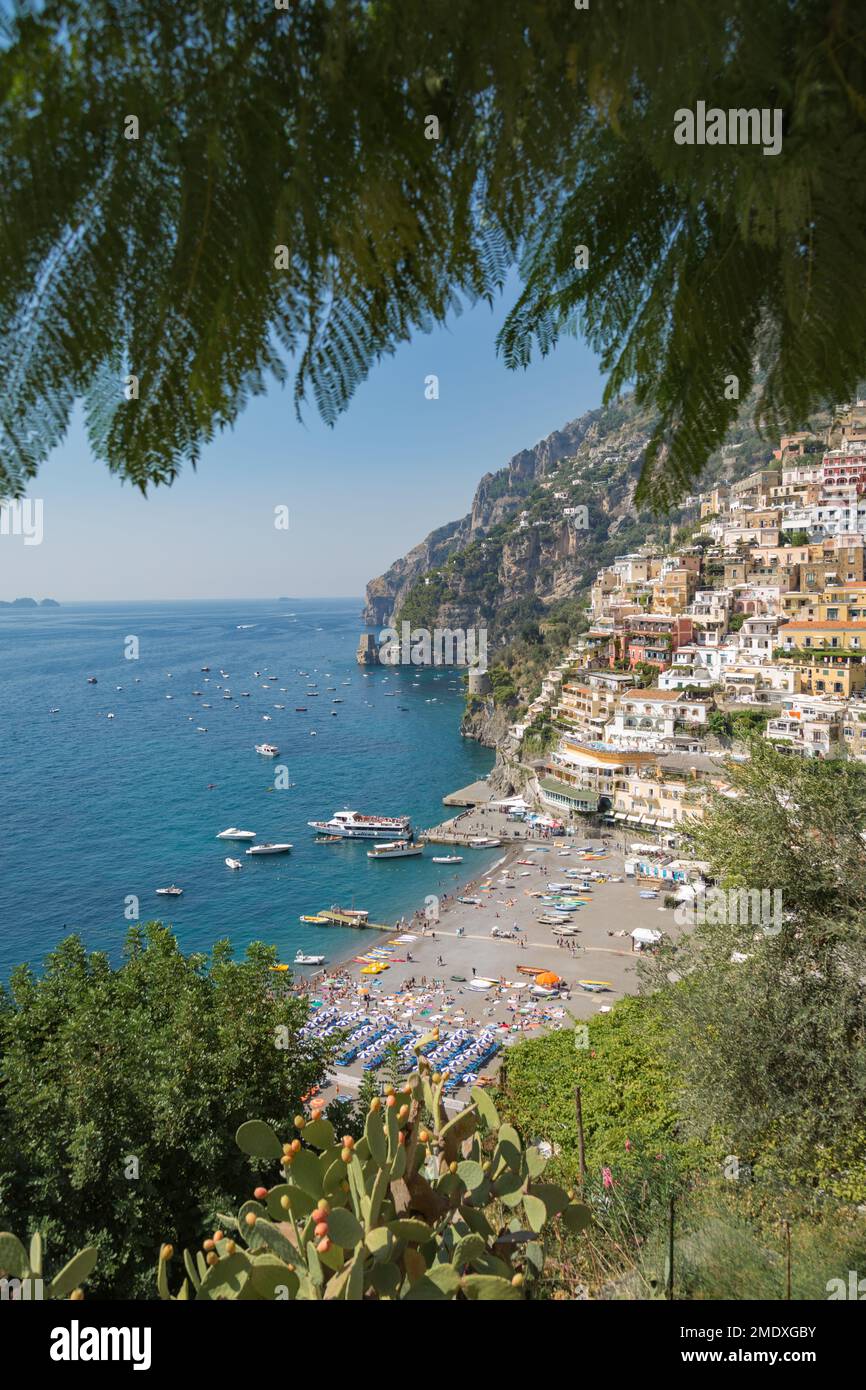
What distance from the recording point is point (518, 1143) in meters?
2.92

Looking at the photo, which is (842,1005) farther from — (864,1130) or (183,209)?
(183,209)

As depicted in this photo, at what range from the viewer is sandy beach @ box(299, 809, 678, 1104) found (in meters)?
13.9

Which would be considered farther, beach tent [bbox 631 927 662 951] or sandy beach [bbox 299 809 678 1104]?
beach tent [bbox 631 927 662 951]

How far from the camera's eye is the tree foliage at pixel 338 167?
0.58 metres

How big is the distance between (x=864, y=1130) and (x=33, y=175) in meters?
6.39

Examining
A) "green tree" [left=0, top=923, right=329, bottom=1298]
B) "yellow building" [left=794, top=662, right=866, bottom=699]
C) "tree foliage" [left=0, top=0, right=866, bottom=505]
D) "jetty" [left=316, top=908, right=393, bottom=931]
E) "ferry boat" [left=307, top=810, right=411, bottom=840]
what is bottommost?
"jetty" [left=316, top=908, right=393, bottom=931]

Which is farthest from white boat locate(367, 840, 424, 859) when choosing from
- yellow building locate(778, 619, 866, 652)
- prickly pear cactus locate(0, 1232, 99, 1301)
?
prickly pear cactus locate(0, 1232, 99, 1301)

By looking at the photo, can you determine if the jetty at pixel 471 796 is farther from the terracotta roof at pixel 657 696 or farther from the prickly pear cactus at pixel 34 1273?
the prickly pear cactus at pixel 34 1273

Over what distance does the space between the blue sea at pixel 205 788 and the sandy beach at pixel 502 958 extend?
160 cm

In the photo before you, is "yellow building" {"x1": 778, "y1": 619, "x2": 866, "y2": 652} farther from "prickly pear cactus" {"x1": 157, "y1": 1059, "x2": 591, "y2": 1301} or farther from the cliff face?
the cliff face

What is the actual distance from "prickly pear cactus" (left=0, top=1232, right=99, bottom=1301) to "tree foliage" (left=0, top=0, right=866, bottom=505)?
2.33 metres

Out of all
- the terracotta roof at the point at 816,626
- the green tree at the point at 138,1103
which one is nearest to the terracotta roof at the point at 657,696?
the terracotta roof at the point at 816,626

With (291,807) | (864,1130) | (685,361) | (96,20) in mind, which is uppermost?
(96,20)

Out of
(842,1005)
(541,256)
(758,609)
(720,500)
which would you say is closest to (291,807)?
(758,609)
